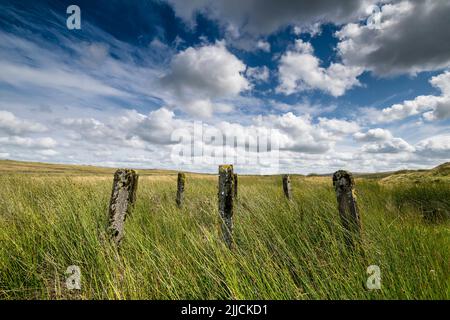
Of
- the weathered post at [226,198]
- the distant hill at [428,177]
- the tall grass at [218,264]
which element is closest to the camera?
the tall grass at [218,264]

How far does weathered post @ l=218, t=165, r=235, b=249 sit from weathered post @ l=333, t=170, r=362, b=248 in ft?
5.09

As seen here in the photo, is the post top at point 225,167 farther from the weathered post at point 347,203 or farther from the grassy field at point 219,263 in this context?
the weathered post at point 347,203

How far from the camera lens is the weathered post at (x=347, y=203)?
3.32 meters

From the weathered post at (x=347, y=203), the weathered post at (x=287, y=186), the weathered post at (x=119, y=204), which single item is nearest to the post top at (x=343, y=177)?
the weathered post at (x=347, y=203)

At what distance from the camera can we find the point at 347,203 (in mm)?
3447

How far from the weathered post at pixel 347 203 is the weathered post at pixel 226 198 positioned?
5.09ft

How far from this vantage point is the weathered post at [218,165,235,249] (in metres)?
3.44

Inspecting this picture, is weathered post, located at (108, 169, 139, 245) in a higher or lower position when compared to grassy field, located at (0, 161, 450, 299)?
higher

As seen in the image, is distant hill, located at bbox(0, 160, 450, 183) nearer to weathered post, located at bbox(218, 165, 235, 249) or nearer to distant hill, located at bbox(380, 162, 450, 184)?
distant hill, located at bbox(380, 162, 450, 184)

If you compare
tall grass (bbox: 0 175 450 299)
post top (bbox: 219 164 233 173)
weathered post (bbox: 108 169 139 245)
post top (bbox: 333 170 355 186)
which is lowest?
tall grass (bbox: 0 175 450 299)

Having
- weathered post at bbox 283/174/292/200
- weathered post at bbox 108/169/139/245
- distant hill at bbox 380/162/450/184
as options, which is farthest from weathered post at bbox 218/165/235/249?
distant hill at bbox 380/162/450/184
